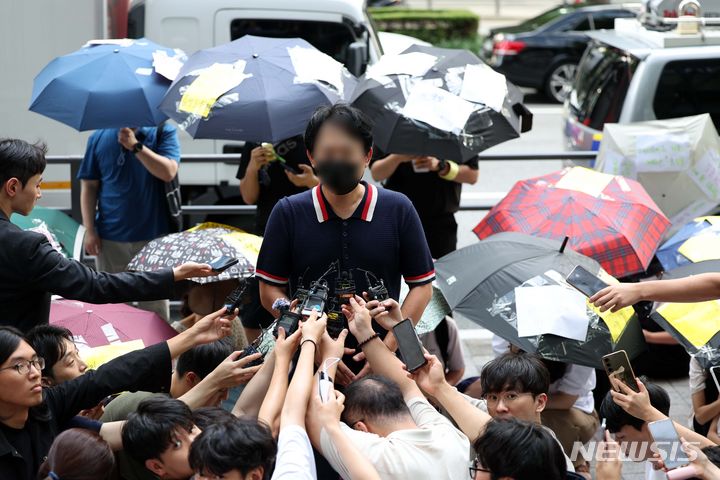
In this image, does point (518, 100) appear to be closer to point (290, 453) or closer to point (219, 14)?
point (219, 14)

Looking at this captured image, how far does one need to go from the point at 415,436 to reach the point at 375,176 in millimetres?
3459

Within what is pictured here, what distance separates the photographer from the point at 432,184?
6.64 metres

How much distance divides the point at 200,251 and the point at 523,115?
2407mm

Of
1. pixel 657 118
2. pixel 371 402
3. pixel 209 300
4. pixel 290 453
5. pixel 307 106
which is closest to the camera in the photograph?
pixel 290 453

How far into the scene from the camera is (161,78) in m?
6.26

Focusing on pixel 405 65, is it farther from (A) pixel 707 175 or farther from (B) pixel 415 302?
(B) pixel 415 302

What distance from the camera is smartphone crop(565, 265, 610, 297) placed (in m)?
4.05

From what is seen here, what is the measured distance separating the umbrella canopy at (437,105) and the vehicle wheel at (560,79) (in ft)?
36.0

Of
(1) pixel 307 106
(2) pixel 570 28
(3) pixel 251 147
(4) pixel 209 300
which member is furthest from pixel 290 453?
(2) pixel 570 28

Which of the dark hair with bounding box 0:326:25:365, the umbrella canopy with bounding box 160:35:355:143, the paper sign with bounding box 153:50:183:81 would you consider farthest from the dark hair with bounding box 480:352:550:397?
the paper sign with bounding box 153:50:183:81

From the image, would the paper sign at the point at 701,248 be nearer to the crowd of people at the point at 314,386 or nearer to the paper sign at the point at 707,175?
the crowd of people at the point at 314,386

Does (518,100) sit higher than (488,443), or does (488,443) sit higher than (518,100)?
(518,100)

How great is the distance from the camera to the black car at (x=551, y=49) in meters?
16.8

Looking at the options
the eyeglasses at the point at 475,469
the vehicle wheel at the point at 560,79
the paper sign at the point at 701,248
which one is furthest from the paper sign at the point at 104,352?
the vehicle wheel at the point at 560,79
